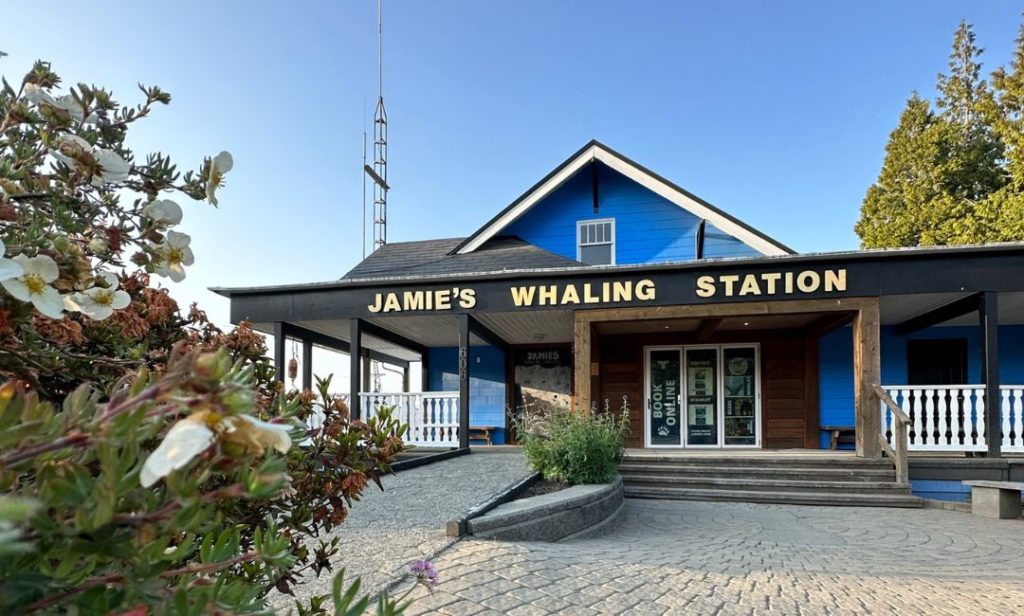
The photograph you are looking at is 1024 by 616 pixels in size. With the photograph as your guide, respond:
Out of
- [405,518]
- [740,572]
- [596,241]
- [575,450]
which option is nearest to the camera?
[740,572]

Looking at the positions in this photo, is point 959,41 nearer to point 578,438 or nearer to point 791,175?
point 791,175

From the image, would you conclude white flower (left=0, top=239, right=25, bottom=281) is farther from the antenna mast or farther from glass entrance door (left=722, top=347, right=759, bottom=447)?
the antenna mast

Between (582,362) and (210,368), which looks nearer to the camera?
(210,368)

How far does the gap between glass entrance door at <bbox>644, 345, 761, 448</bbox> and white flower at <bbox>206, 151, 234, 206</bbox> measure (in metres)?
11.5

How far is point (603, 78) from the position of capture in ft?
50.5

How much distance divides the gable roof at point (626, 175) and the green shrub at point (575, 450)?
5.61 meters

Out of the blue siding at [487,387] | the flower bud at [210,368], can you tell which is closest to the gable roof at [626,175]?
the blue siding at [487,387]

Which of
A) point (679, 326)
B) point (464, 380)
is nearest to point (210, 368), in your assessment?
point (464, 380)

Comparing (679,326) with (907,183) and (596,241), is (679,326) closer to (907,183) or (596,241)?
(596,241)

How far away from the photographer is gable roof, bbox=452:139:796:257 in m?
10.9

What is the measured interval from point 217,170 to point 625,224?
440 inches

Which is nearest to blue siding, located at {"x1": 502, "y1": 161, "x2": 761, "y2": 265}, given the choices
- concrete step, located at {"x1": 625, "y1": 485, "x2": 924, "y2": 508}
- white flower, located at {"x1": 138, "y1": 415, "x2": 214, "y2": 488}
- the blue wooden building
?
Result: the blue wooden building

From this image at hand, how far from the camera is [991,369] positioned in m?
8.13

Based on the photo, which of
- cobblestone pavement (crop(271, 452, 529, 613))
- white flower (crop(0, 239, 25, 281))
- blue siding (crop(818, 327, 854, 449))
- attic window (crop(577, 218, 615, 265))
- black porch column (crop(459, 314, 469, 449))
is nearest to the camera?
white flower (crop(0, 239, 25, 281))
